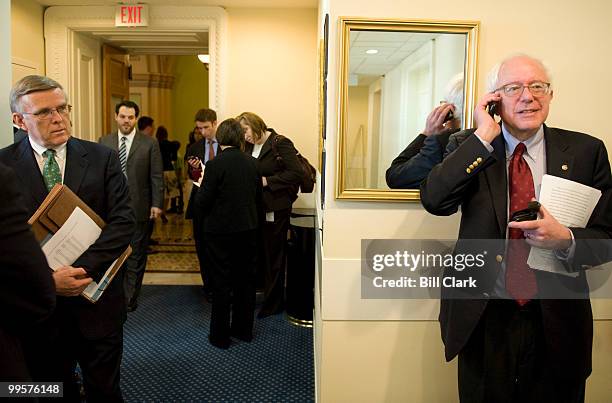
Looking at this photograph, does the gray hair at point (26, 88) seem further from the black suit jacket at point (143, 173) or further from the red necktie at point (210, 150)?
the red necktie at point (210, 150)

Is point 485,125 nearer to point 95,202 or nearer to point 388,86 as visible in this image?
point 388,86

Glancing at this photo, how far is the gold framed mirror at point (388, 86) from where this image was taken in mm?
2160

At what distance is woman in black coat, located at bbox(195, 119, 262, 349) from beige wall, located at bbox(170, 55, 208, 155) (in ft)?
31.5

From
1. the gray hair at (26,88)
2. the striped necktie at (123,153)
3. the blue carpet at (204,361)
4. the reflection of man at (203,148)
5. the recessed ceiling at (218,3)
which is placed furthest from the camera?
the recessed ceiling at (218,3)

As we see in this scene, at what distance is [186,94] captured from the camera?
12969 millimetres

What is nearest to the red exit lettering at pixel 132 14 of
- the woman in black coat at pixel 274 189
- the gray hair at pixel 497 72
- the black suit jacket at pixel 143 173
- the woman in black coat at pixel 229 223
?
the black suit jacket at pixel 143 173

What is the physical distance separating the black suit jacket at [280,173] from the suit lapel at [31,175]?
7.92 ft

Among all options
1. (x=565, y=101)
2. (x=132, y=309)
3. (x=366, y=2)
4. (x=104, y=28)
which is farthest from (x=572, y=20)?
(x=104, y=28)

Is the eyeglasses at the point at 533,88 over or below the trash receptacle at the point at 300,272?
over

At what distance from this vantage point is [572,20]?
2209mm

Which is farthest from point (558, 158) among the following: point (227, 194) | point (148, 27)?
point (148, 27)

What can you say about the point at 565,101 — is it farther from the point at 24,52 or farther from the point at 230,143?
the point at 24,52

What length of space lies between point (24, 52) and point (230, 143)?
9.58 ft

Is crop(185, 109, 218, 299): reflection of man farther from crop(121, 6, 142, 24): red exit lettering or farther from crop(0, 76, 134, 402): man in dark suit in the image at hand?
crop(0, 76, 134, 402): man in dark suit
